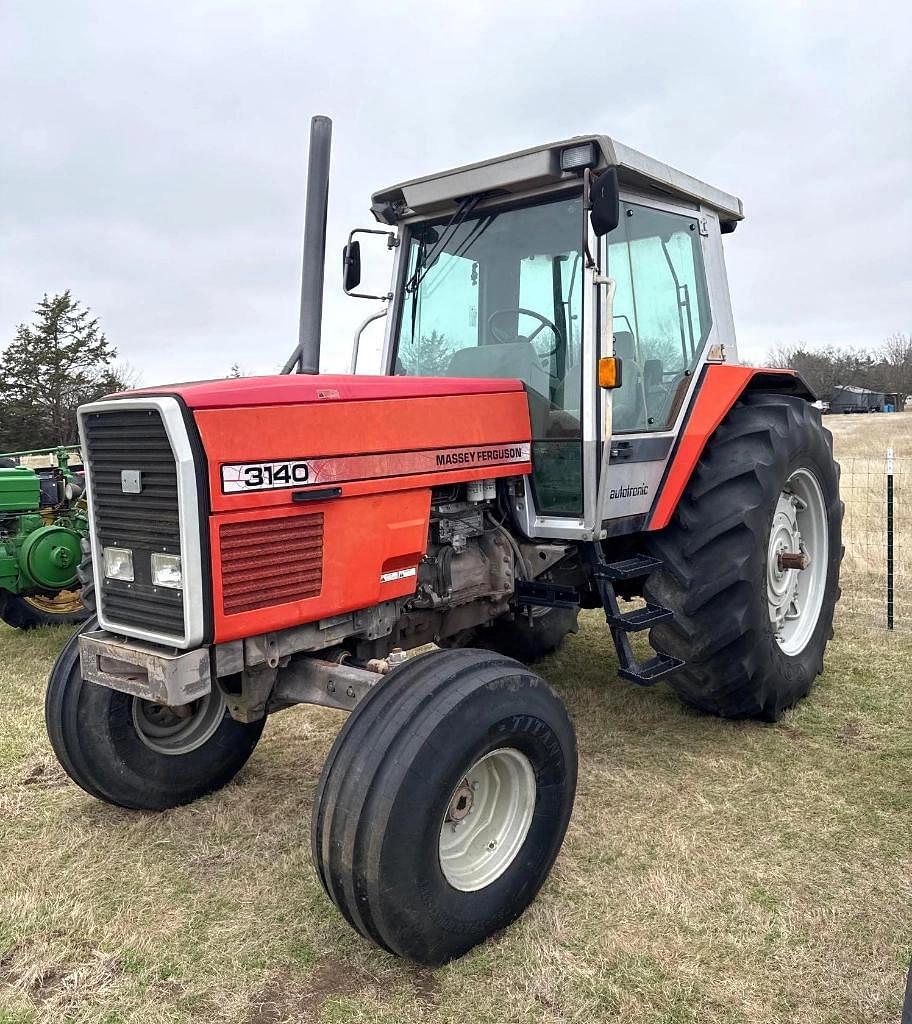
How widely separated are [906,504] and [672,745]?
23.9ft

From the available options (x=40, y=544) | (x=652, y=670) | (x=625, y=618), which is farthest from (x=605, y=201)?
(x=40, y=544)

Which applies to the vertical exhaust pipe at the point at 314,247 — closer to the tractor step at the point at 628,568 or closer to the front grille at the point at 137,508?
the front grille at the point at 137,508

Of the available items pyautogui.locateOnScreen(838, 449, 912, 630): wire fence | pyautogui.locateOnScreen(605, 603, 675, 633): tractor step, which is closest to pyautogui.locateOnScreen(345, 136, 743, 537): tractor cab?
pyautogui.locateOnScreen(605, 603, 675, 633): tractor step

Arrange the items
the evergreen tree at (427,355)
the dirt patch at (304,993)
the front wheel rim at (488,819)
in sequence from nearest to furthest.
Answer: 1. the dirt patch at (304,993)
2. the front wheel rim at (488,819)
3. the evergreen tree at (427,355)

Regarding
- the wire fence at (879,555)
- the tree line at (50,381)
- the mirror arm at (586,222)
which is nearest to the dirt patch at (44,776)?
the mirror arm at (586,222)

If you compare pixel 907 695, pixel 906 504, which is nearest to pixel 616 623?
pixel 907 695

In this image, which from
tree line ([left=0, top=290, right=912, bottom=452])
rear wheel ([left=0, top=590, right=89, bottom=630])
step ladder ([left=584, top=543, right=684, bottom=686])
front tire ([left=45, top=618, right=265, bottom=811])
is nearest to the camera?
front tire ([left=45, top=618, right=265, bottom=811])

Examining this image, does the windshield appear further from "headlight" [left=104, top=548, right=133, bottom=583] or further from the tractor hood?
"headlight" [left=104, top=548, right=133, bottom=583]

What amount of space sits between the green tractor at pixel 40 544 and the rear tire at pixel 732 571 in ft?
14.6

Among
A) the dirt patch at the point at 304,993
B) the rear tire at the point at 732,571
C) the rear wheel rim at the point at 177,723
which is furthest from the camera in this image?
the rear tire at the point at 732,571

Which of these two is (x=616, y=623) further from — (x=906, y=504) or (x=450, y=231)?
(x=906, y=504)

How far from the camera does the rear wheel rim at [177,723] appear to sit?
3.36 meters

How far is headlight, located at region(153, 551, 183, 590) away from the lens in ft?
8.33

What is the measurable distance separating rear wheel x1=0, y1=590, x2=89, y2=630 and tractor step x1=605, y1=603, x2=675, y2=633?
4744 millimetres
